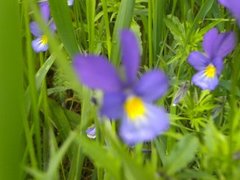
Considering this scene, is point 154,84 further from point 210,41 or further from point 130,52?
point 210,41

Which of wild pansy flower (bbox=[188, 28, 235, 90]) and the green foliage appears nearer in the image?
the green foliage

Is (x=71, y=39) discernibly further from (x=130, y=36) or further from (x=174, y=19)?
(x=130, y=36)

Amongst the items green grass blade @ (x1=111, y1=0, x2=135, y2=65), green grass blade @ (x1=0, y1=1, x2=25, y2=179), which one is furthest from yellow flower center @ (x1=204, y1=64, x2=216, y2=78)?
green grass blade @ (x1=0, y1=1, x2=25, y2=179)

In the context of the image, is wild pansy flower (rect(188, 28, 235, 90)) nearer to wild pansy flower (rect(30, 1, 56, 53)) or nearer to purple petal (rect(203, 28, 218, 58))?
purple petal (rect(203, 28, 218, 58))

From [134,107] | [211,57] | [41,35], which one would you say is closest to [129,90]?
[134,107]

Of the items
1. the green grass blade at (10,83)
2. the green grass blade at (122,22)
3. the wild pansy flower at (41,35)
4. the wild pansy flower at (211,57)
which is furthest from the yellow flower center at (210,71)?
the green grass blade at (10,83)

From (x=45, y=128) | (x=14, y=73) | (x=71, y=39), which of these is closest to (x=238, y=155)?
(x=14, y=73)

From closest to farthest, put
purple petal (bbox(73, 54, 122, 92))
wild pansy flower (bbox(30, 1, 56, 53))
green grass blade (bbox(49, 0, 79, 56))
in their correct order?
purple petal (bbox(73, 54, 122, 92)) → green grass blade (bbox(49, 0, 79, 56)) → wild pansy flower (bbox(30, 1, 56, 53))

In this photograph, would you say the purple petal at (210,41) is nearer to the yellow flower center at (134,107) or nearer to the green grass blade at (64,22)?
the green grass blade at (64,22)

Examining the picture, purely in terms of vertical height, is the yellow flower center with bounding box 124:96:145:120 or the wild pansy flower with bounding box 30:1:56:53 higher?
the yellow flower center with bounding box 124:96:145:120
